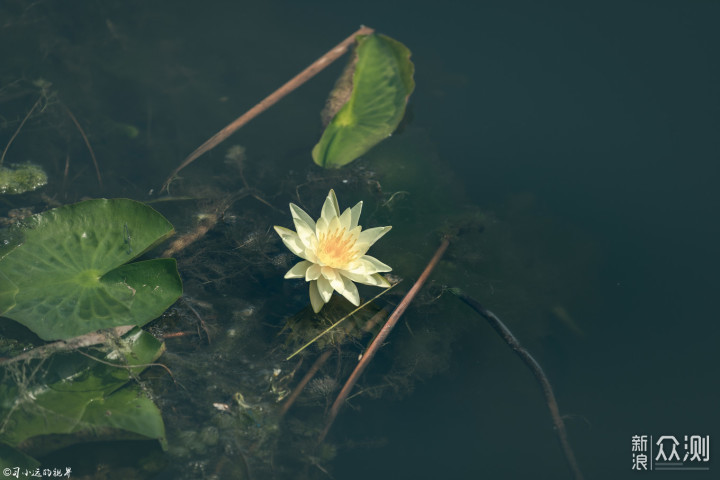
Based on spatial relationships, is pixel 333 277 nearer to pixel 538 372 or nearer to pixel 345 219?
pixel 345 219

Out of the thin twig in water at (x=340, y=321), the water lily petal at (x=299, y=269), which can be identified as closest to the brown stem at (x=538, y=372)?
the thin twig in water at (x=340, y=321)

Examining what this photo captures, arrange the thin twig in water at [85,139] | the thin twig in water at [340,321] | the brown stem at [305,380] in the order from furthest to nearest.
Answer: the thin twig in water at [85,139]
the thin twig in water at [340,321]
the brown stem at [305,380]

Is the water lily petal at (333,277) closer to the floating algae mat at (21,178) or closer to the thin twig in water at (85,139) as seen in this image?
the thin twig in water at (85,139)

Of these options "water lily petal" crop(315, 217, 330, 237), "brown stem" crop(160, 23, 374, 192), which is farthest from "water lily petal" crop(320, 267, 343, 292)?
"brown stem" crop(160, 23, 374, 192)

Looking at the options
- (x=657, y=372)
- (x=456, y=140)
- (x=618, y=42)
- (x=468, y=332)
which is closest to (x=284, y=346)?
(x=468, y=332)

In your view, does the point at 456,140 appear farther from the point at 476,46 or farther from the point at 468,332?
the point at 468,332

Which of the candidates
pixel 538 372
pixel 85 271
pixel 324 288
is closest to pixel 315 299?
pixel 324 288

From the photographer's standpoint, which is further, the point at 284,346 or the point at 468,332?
the point at 468,332
